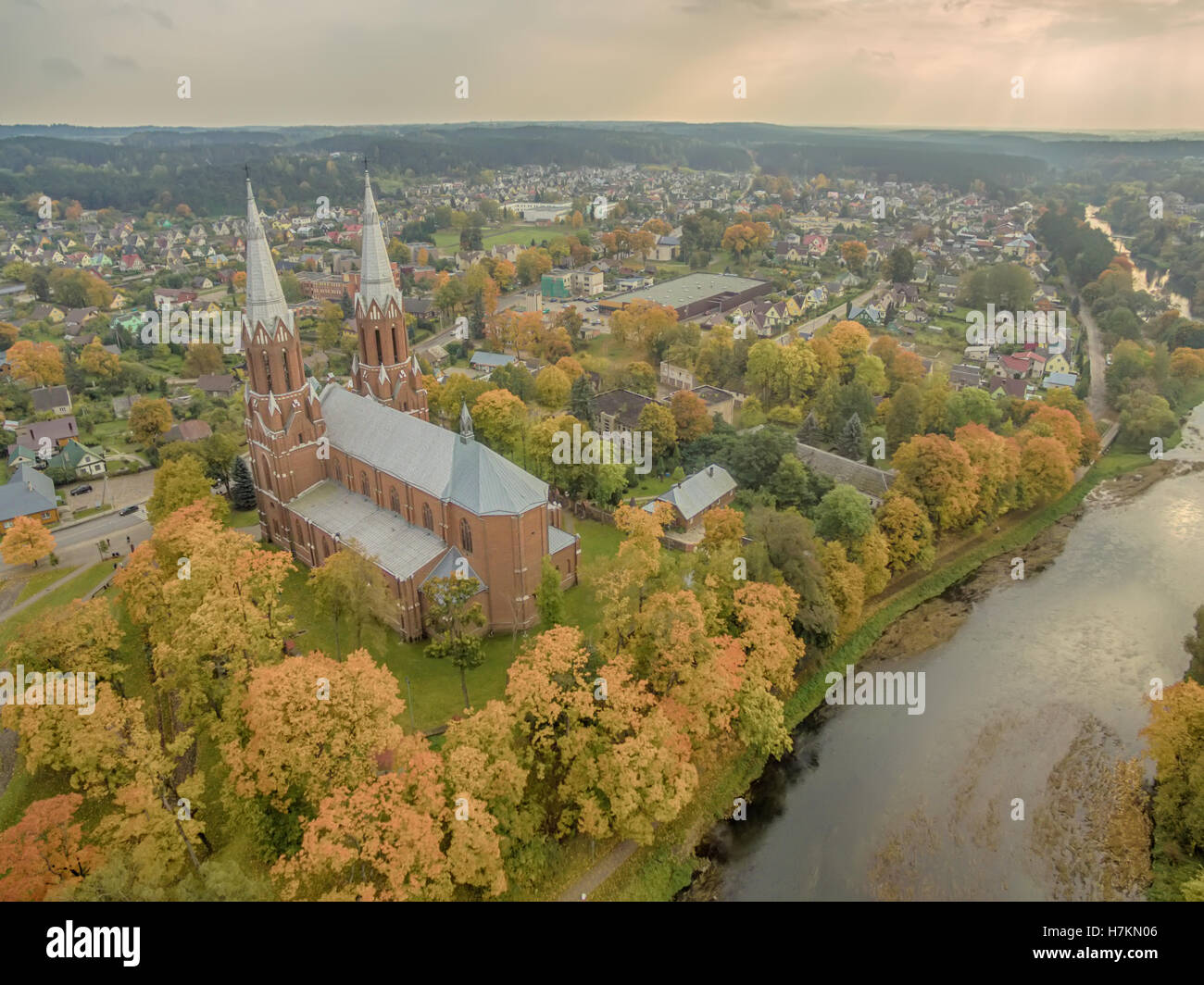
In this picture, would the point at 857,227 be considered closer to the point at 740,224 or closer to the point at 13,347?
the point at 740,224

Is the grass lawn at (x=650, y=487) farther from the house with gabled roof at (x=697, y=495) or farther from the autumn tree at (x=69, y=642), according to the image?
the autumn tree at (x=69, y=642)

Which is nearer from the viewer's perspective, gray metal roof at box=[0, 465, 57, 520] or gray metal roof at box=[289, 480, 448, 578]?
gray metal roof at box=[289, 480, 448, 578]

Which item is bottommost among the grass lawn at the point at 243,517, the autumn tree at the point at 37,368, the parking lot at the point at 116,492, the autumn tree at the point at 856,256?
the grass lawn at the point at 243,517

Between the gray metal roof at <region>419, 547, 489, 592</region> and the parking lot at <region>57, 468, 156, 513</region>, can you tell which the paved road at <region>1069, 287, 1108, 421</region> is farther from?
the parking lot at <region>57, 468, 156, 513</region>

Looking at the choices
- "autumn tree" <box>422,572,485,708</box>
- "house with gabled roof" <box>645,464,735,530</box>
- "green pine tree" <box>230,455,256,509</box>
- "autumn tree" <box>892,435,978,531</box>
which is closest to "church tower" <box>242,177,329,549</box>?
"green pine tree" <box>230,455,256,509</box>

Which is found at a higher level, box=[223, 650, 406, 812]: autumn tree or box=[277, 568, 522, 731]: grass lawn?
box=[223, 650, 406, 812]: autumn tree

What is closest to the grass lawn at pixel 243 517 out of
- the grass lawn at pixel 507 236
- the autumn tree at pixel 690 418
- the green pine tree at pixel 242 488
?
the green pine tree at pixel 242 488

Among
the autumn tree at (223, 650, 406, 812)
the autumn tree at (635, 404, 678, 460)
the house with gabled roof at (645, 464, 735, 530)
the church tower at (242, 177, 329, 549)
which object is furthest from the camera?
the autumn tree at (635, 404, 678, 460)
